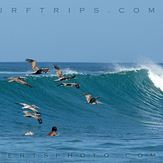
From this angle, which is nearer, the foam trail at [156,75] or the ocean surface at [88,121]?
the ocean surface at [88,121]

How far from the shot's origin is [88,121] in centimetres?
2886

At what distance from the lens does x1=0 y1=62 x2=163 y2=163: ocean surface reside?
1972 centimetres

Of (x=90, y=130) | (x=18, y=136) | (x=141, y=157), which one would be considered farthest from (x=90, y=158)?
(x=90, y=130)

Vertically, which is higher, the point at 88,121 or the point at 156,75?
the point at 156,75

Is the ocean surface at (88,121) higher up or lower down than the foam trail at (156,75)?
lower down

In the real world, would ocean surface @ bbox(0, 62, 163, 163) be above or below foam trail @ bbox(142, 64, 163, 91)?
below

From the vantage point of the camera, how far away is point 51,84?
1437 inches

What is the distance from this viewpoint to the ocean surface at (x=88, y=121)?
19719mm

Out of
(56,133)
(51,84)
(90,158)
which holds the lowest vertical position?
(90,158)

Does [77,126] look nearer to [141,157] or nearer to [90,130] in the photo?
[90,130]

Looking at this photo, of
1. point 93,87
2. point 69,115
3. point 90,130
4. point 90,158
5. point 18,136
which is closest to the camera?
point 90,158

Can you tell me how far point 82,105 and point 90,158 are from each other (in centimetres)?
1404

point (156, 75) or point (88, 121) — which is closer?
point (88, 121)

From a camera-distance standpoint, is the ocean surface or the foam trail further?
the foam trail
